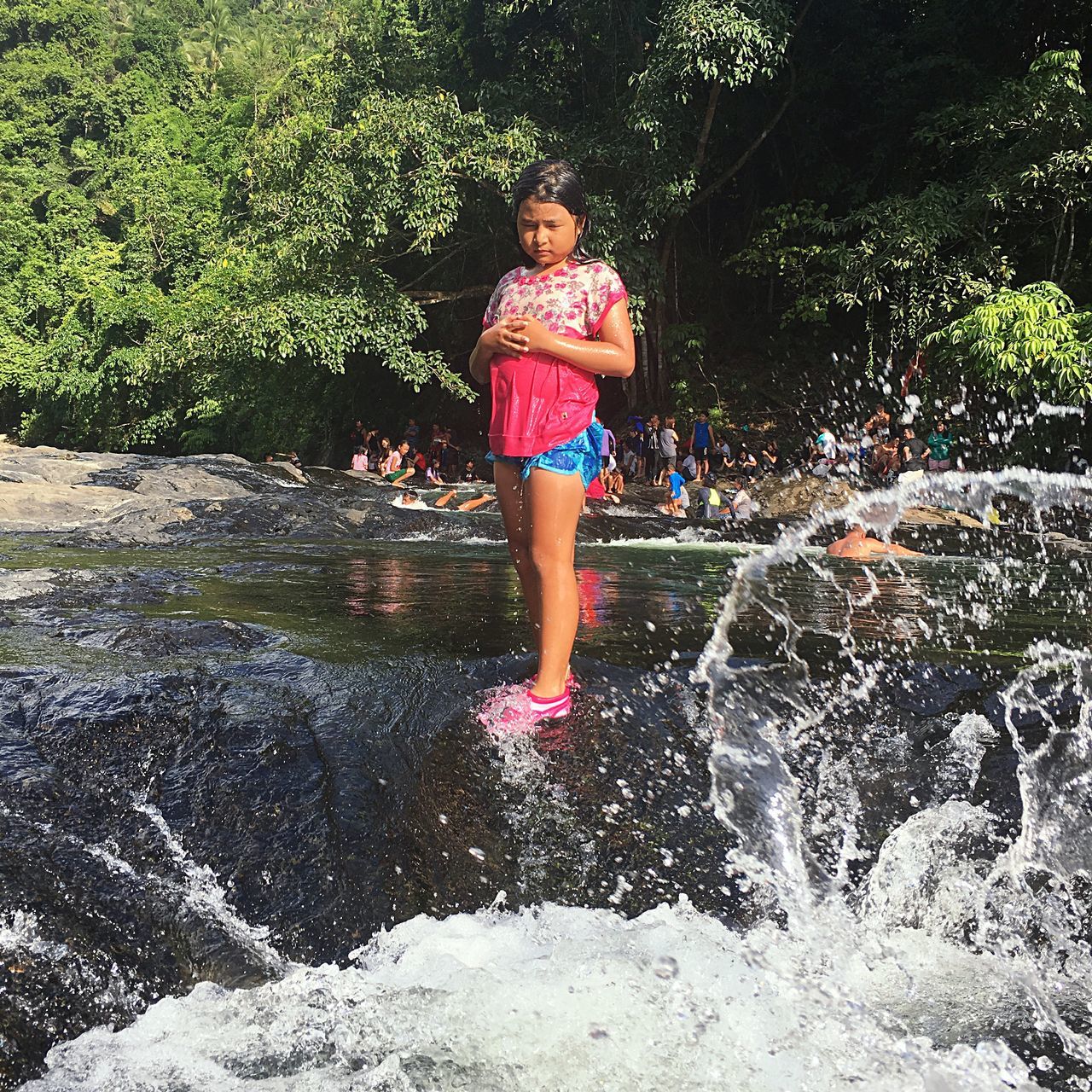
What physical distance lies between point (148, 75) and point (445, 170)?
108ft

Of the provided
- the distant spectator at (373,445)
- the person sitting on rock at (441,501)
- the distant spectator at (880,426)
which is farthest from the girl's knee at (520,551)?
the distant spectator at (373,445)

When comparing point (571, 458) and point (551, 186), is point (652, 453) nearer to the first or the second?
point (551, 186)

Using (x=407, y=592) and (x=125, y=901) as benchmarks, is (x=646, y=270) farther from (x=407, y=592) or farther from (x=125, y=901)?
(x=125, y=901)

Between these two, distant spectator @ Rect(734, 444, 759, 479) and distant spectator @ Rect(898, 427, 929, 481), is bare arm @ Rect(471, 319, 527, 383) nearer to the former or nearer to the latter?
distant spectator @ Rect(898, 427, 929, 481)

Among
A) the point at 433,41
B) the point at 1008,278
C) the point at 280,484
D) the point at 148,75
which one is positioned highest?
the point at 148,75

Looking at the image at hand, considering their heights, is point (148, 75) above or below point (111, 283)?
above

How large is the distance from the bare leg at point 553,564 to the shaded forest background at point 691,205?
11.7 meters

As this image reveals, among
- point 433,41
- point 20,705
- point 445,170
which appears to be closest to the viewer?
point 20,705

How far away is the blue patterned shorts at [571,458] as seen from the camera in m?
2.86

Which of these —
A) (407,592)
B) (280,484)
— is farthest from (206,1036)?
(280,484)

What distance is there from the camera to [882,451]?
16484 mm

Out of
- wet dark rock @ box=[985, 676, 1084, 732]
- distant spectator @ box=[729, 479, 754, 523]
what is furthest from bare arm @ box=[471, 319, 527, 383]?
distant spectator @ box=[729, 479, 754, 523]

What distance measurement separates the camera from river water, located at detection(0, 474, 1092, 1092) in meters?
1.79

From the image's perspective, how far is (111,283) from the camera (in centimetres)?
3164
